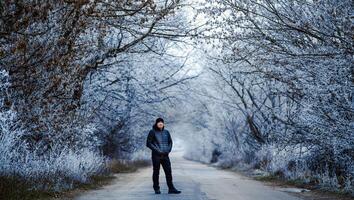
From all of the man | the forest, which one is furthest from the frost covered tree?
the man

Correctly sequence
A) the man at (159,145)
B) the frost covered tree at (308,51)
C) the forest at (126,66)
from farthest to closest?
the man at (159,145)
the frost covered tree at (308,51)
the forest at (126,66)

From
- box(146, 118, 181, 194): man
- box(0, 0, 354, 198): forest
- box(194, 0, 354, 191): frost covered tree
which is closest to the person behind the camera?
box(0, 0, 354, 198): forest

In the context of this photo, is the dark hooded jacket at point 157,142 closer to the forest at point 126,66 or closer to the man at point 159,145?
the man at point 159,145

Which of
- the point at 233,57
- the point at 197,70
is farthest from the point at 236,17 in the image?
the point at 197,70

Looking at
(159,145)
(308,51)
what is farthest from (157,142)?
(308,51)

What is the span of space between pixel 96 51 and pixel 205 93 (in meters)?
21.9

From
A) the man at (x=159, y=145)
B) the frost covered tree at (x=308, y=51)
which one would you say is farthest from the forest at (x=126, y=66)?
the man at (x=159, y=145)

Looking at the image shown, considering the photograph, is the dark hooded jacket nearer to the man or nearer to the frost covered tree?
the man

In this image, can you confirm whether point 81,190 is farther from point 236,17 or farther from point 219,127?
point 219,127

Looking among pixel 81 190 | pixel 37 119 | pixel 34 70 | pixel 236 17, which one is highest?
pixel 236 17

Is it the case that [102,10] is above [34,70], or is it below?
above

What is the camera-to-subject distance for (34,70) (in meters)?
11.6

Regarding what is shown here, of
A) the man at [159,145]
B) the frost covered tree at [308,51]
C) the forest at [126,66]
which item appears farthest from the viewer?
the man at [159,145]

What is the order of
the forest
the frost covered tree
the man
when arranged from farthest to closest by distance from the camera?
the man
the frost covered tree
the forest
